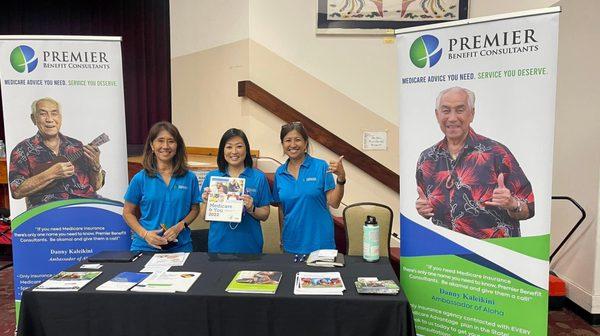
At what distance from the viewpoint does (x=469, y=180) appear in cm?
201

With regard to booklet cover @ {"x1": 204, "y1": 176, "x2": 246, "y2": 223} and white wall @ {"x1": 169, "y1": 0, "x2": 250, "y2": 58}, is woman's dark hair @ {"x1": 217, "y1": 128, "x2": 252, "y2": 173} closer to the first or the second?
booklet cover @ {"x1": 204, "y1": 176, "x2": 246, "y2": 223}

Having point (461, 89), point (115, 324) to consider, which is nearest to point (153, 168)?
point (115, 324)

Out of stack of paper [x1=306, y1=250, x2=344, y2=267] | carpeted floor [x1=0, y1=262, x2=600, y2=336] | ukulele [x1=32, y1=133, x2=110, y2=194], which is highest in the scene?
ukulele [x1=32, y1=133, x2=110, y2=194]

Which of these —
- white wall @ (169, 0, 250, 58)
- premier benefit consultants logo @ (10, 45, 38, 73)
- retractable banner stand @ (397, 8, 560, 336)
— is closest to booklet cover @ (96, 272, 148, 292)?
retractable banner stand @ (397, 8, 560, 336)

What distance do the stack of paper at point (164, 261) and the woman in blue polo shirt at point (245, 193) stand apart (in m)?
0.27

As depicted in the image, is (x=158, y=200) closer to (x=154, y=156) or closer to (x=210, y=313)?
(x=154, y=156)

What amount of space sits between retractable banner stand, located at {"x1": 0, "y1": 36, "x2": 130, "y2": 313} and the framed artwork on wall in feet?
7.88

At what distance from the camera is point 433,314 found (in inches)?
85.0

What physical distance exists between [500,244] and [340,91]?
2886 millimetres

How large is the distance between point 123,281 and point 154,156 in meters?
0.83

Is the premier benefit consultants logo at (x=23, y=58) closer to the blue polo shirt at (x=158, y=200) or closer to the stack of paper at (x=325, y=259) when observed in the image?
the blue polo shirt at (x=158, y=200)

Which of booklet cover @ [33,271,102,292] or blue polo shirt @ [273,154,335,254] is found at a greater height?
blue polo shirt @ [273,154,335,254]

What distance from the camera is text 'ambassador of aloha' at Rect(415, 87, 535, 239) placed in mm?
1931

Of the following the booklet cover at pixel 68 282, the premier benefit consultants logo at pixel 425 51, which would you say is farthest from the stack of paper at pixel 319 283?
the premier benefit consultants logo at pixel 425 51
